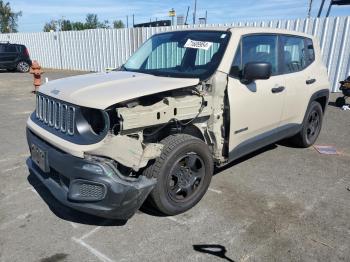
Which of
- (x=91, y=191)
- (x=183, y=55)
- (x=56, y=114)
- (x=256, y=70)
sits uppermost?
(x=183, y=55)

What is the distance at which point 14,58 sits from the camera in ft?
68.2

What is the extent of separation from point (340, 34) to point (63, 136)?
1033 centimetres

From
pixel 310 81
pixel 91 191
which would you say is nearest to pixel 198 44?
pixel 310 81

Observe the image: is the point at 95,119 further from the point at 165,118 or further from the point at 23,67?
the point at 23,67

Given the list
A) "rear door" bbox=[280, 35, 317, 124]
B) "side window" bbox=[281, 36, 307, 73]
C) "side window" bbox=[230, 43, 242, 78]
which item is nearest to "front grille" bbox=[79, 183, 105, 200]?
"side window" bbox=[230, 43, 242, 78]

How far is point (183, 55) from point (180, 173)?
1.62 metres

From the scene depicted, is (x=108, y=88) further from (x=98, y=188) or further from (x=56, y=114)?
(x=98, y=188)

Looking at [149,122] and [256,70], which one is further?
[256,70]

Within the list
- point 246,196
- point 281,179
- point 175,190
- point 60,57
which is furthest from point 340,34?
point 60,57

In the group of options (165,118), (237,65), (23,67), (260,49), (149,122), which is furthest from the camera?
(23,67)

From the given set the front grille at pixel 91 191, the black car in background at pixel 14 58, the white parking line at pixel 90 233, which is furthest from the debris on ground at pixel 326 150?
the black car in background at pixel 14 58

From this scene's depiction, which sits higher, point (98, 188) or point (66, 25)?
point (66, 25)

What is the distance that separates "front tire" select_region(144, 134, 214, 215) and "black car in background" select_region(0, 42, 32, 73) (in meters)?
20.1

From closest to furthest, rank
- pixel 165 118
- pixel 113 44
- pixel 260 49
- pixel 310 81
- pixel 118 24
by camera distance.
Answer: pixel 165 118, pixel 260 49, pixel 310 81, pixel 113 44, pixel 118 24
